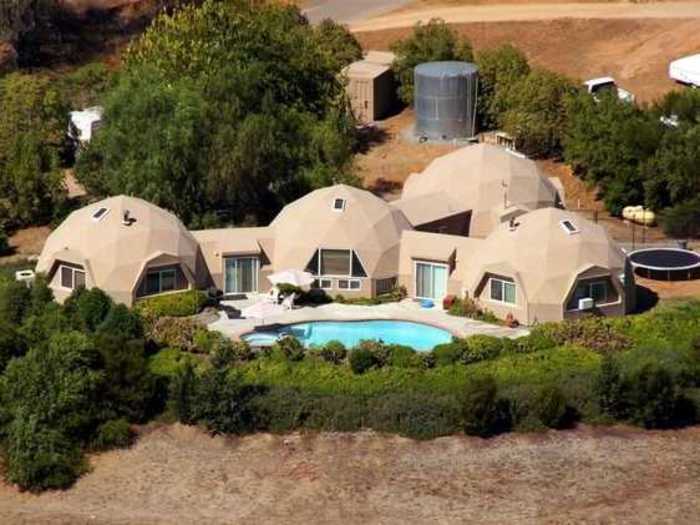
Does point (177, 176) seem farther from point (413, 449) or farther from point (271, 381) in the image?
point (413, 449)

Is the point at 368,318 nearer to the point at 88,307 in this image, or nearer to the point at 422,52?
the point at 88,307

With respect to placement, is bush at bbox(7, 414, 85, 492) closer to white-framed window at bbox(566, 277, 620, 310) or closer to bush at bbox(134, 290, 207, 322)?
bush at bbox(134, 290, 207, 322)

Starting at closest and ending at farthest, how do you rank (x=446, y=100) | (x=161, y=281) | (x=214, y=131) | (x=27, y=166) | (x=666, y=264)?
(x=161, y=281) → (x=666, y=264) → (x=214, y=131) → (x=27, y=166) → (x=446, y=100)

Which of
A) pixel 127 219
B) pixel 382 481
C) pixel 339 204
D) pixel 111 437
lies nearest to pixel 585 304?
pixel 339 204

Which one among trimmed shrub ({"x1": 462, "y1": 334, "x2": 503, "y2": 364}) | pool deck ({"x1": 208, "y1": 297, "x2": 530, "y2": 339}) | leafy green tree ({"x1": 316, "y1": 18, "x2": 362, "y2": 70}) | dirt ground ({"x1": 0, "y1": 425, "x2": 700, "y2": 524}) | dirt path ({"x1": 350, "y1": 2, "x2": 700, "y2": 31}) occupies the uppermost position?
leafy green tree ({"x1": 316, "y1": 18, "x2": 362, "y2": 70})

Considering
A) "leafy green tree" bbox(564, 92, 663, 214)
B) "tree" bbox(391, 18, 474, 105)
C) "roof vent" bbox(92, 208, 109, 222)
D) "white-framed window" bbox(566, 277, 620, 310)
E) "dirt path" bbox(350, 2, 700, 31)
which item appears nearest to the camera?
"white-framed window" bbox(566, 277, 620, 310)

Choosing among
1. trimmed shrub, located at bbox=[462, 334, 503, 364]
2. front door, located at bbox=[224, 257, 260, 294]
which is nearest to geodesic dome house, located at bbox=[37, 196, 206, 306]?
front door, located at bbox=[224, 257, 260, 294]

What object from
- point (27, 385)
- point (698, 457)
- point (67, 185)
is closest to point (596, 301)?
point (698, 457)
